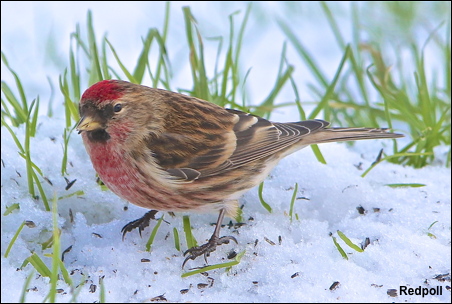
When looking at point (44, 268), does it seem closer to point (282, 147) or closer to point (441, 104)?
point (282, 147)

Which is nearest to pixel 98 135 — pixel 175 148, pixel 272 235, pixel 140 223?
pixel 175 148

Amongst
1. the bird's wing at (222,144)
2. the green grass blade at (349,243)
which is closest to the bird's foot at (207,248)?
the bird's wing at (222,144)

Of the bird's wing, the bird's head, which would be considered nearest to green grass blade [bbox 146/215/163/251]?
the bird's wing

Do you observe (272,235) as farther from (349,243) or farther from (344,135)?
(344,135)

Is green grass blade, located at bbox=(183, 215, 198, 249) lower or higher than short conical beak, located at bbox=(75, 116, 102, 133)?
lower

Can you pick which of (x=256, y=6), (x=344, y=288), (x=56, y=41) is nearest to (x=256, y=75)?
(x=256, y=6)

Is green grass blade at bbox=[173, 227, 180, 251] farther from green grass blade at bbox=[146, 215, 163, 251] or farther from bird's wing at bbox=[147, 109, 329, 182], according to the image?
bird's wing at bbox=[147, 109, 329, 182]

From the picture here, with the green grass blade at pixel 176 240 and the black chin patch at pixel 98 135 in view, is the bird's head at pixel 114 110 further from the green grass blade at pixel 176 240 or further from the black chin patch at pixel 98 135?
the green grass blade at pixel 176 240

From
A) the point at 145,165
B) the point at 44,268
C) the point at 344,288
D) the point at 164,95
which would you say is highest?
the point at 164,95
